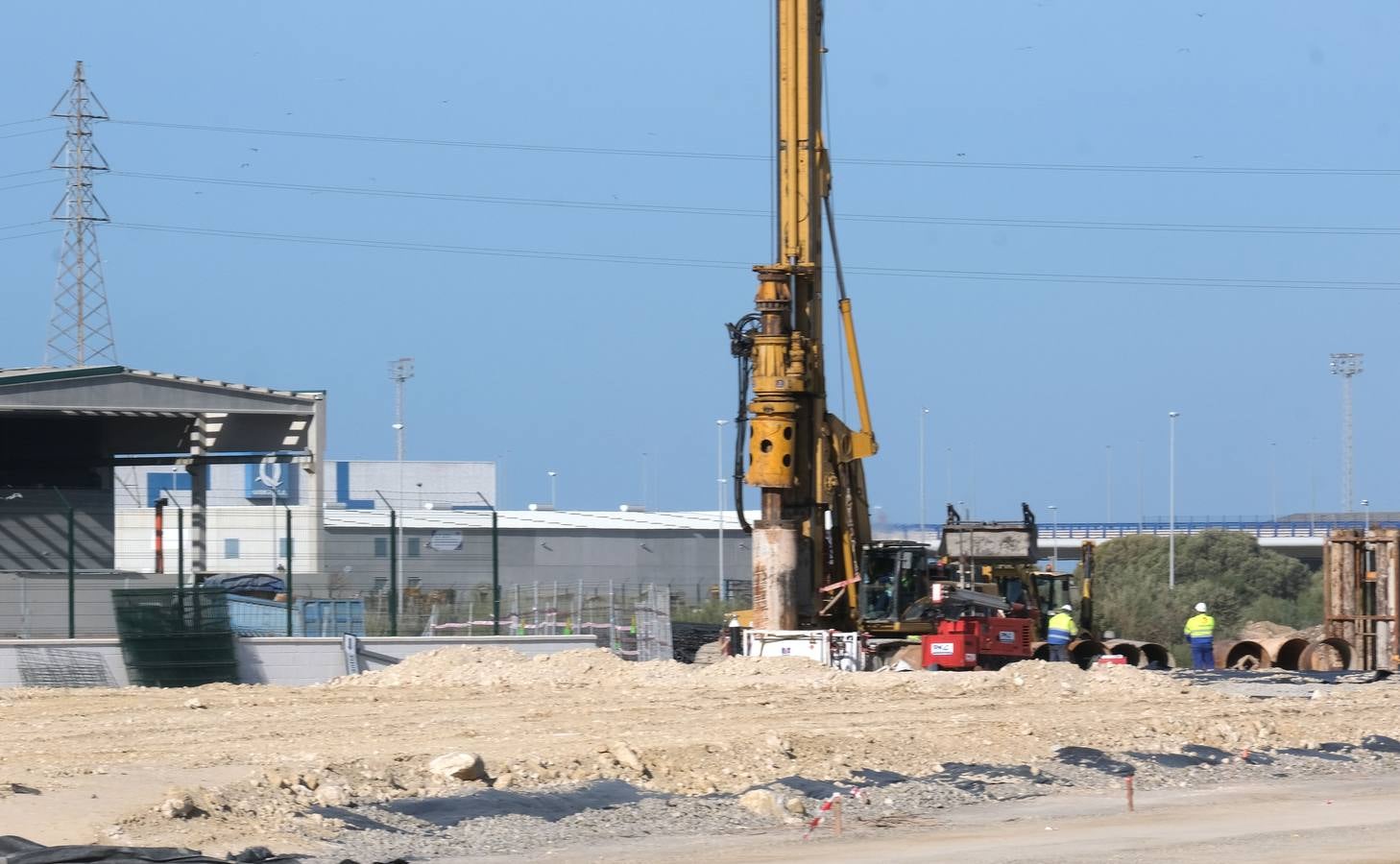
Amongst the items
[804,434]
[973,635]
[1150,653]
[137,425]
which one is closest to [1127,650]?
[1150,653]

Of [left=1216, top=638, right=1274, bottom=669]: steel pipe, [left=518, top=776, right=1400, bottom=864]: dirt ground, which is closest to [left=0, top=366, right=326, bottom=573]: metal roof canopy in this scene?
[left=518, top=776, right=1400, bottom=864]: dirt ground

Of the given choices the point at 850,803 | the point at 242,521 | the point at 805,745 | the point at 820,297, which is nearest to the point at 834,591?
the point at 820,297

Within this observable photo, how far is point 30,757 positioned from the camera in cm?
1752

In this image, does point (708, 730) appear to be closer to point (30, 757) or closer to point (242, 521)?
point (30, 757)

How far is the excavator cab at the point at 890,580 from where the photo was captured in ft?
103

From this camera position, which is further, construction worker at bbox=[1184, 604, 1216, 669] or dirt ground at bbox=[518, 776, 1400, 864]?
construction worker at bbox=[1184, 604, 1216, 669]

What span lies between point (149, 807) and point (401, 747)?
4360mm

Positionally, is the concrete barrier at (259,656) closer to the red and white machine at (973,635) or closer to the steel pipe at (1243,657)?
the red and white machine at (973,635)

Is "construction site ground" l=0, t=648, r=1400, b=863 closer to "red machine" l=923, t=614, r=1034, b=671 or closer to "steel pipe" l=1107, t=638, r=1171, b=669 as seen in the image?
"red machine" l=923, t=614, r=1034, b=671

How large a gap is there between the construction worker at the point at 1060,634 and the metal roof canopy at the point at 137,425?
13.0 m

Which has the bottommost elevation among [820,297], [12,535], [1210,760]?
[1210,760]

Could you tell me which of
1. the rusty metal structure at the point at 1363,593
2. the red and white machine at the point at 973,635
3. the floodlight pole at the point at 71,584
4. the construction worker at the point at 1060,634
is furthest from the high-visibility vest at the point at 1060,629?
the floodlight pole at the point at 71,584

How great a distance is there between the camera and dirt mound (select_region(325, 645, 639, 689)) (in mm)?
26719

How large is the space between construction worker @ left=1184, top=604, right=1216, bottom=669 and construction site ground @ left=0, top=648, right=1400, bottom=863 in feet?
22.3
